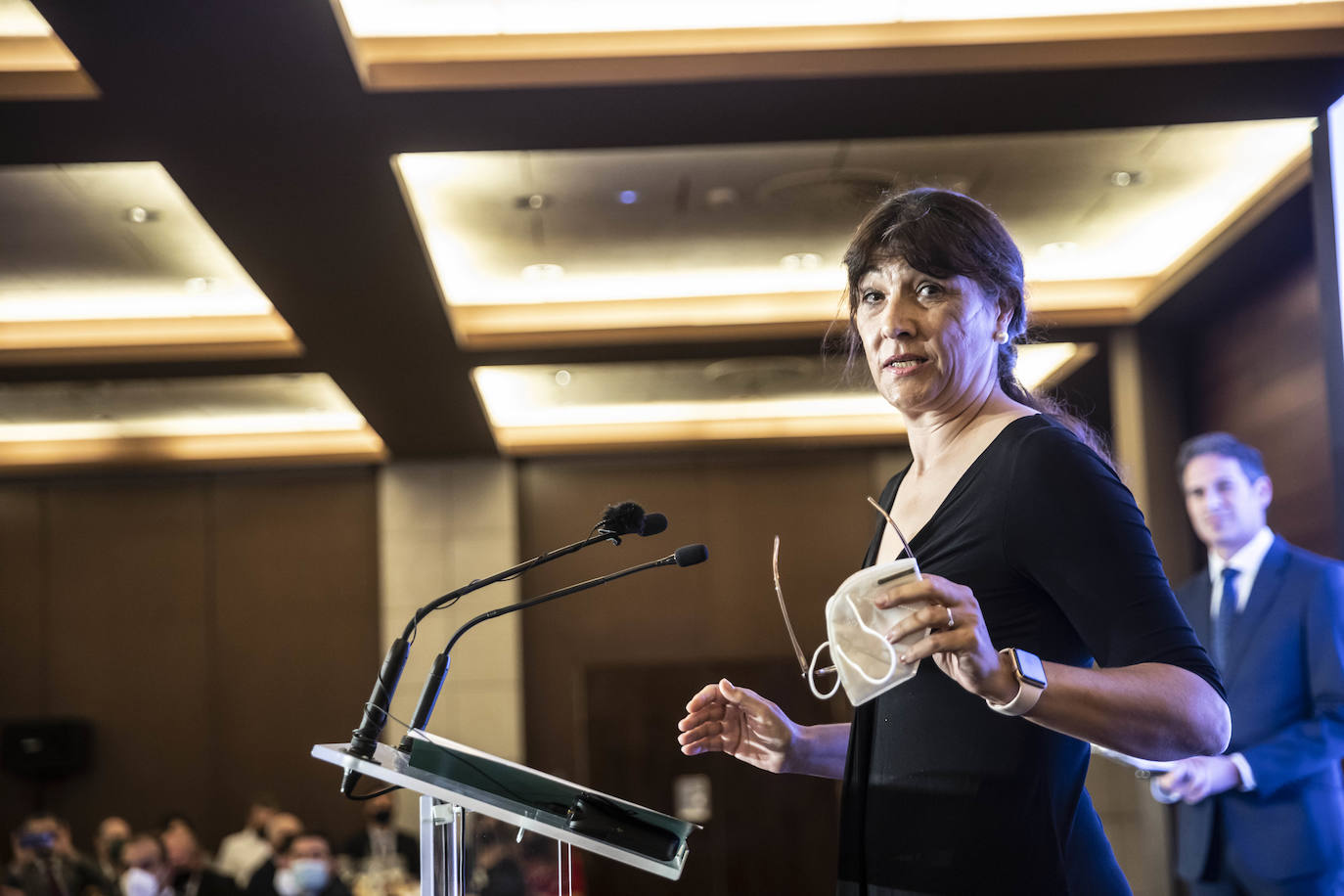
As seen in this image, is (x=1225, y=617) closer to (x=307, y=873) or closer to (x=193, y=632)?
(x=307, y=873)

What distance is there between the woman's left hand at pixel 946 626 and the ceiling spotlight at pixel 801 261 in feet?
17.2

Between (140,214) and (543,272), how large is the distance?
1810 mm

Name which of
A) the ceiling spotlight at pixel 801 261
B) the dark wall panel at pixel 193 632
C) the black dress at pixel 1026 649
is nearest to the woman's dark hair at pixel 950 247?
the black dress at pixel 1026 649

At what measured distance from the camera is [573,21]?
12.9ft

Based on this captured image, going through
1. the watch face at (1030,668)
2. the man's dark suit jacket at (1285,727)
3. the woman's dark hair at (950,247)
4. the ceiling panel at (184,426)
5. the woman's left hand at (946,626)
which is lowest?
the man's dark suit jacket at (1285,727)

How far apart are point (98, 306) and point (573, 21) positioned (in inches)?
143

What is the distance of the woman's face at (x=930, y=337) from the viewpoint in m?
1.30

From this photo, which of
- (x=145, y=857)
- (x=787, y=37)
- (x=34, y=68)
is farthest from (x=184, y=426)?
(x=787, y=37)

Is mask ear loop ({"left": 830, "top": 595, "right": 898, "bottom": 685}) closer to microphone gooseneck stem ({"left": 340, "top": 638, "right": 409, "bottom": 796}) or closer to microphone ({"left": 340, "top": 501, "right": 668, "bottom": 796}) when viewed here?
microphone ({"left": 340, "top": 501, "right": 668, "bottom": 796})

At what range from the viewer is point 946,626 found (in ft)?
3.24

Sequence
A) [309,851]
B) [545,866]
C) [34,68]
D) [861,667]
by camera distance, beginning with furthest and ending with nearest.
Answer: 1. [309,851]
2. [34,68]
3. [545,866]
4. [861,667]

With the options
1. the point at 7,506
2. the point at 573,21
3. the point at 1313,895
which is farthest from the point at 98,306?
the point at 1313,895

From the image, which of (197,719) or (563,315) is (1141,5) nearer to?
(563,315)

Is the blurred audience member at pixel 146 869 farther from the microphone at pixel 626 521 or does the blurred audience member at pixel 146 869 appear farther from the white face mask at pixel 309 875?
the microphone at pixel 626 521
